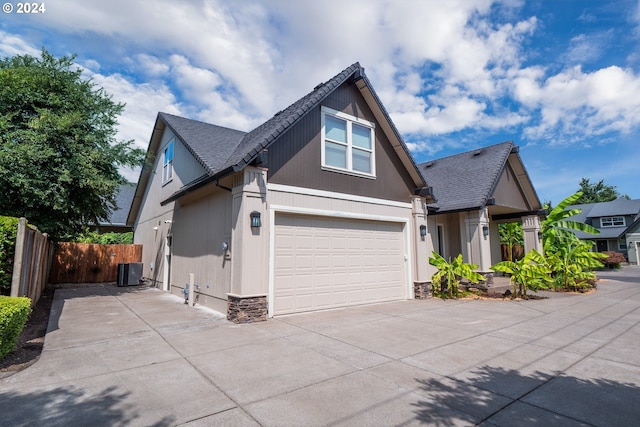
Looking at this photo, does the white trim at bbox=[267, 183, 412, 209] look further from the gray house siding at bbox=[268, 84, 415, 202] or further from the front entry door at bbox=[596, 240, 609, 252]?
the front entry door at bbox=[596, 240, 609, 252]

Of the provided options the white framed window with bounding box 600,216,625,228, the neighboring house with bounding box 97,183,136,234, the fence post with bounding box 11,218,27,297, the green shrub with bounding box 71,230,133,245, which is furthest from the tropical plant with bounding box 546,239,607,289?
the white framed window with bounding box 600,216,625,228

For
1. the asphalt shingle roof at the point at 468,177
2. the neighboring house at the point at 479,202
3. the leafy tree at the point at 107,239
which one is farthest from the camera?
the leafy tree at the point at 107,239

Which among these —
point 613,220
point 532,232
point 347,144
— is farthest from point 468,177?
point 613,220

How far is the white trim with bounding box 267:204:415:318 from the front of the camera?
812 centimetres

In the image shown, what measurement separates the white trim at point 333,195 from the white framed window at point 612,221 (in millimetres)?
38411

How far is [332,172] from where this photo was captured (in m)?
9.70

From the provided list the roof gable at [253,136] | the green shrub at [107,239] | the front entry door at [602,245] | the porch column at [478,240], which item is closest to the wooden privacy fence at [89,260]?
the green shrub at [107,239]

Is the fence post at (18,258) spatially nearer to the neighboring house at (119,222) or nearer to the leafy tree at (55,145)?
the leafy tree at (55,145)

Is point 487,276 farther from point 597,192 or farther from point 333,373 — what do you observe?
point 597,192

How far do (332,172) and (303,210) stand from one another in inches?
62.5

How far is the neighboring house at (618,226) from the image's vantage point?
3469cm

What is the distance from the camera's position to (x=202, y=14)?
28.4 feet

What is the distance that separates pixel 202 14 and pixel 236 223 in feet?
18.1

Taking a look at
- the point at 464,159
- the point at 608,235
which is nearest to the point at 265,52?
the point at 464,159
